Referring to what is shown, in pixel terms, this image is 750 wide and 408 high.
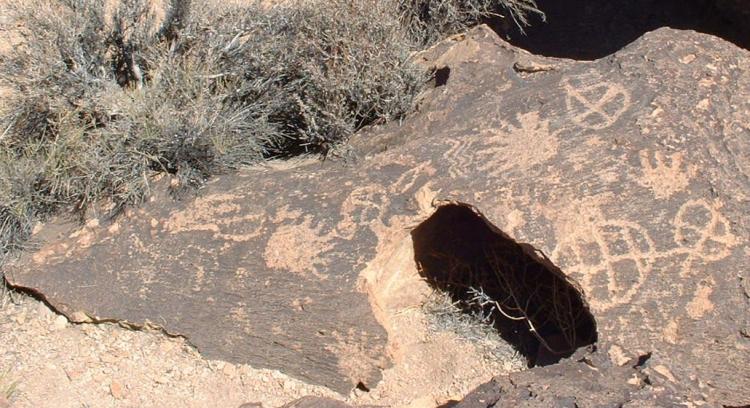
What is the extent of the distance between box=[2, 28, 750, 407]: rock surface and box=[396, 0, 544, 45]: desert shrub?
92 centimetres

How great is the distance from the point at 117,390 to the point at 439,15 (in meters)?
3.03

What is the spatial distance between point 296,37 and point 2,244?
1.94m

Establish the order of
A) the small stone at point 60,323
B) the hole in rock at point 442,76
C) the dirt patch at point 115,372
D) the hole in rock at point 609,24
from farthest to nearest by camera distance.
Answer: the hole in rock at point 609,24, the hole in rock at point 442,76, the small stone at point 60,323, the dirt patch at point 115,372

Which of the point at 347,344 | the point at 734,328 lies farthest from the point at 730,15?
the point at 347,344

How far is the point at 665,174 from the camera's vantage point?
3561 millimetres

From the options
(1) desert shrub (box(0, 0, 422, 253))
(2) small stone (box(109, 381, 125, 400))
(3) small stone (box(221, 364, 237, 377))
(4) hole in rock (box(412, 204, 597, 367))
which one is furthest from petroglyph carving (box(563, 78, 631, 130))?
(2) small stone (box(109, 381, 125, 400))

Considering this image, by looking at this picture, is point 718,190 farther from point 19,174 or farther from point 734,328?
point 19,174

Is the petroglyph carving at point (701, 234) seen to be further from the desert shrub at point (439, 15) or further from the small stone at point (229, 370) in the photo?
the desert shrub at point (439, 15)

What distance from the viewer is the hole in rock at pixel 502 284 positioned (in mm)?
4145

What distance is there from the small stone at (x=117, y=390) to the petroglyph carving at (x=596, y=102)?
246 cm

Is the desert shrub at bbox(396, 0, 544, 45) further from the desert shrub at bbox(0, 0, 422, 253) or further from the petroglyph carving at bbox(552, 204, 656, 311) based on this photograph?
the petroglyph carving at bbox(552, 204, 656, 311)

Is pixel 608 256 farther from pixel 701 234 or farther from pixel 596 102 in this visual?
pixel 596 102

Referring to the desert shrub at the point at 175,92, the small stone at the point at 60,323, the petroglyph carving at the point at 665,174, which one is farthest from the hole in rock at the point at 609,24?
the small stone at the point at 60,323

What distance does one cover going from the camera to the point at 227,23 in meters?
5.01
